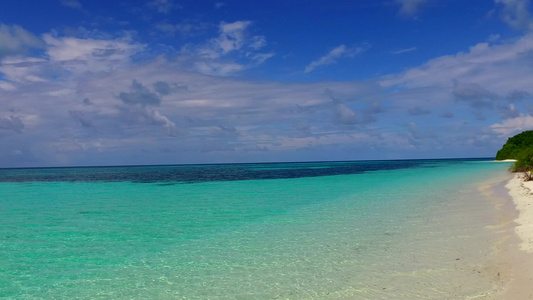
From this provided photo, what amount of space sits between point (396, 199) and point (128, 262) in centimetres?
2012

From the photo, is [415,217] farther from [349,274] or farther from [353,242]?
[349,274]

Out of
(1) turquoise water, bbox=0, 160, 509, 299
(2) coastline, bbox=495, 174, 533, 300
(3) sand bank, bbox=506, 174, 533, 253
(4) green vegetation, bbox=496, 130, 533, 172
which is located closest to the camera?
(2) coastline, bbox=495, 174, 533, 300

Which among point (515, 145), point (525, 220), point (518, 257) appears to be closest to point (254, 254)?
point (518, 257)

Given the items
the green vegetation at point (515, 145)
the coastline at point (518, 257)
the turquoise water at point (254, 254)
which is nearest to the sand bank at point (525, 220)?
the coastline at point (518, 257)

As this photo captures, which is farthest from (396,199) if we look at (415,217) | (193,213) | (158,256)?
(158,256)

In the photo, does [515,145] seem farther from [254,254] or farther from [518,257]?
[254,254]

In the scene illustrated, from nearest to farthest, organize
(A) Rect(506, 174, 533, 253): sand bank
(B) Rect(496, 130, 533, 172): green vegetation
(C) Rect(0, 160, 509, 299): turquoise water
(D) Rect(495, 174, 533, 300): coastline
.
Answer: (D) Rect(495, 174, 533, 300): coastline → (C) Rect(0, 160, 509, 299): turquoise water → (A) Rect(506, 174, 533, 253): sand bank → (B) Rect(496, 130, 533, 172): green vegetation

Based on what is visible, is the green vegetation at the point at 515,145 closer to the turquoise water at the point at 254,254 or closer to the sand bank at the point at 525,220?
the sand bank at the point at 525,220

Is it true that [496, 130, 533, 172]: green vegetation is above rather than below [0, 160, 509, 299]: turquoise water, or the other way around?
above

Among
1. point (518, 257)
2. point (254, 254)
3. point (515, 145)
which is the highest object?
point (515, 145)

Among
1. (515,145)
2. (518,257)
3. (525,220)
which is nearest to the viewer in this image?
(518,257)

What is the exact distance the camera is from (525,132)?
10856 cm

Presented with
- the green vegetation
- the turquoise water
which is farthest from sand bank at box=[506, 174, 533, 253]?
the green vegetation

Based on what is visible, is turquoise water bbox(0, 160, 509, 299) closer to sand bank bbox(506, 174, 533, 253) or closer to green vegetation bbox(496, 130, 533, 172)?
sand bank bbox(506, 174, 533, 253)
